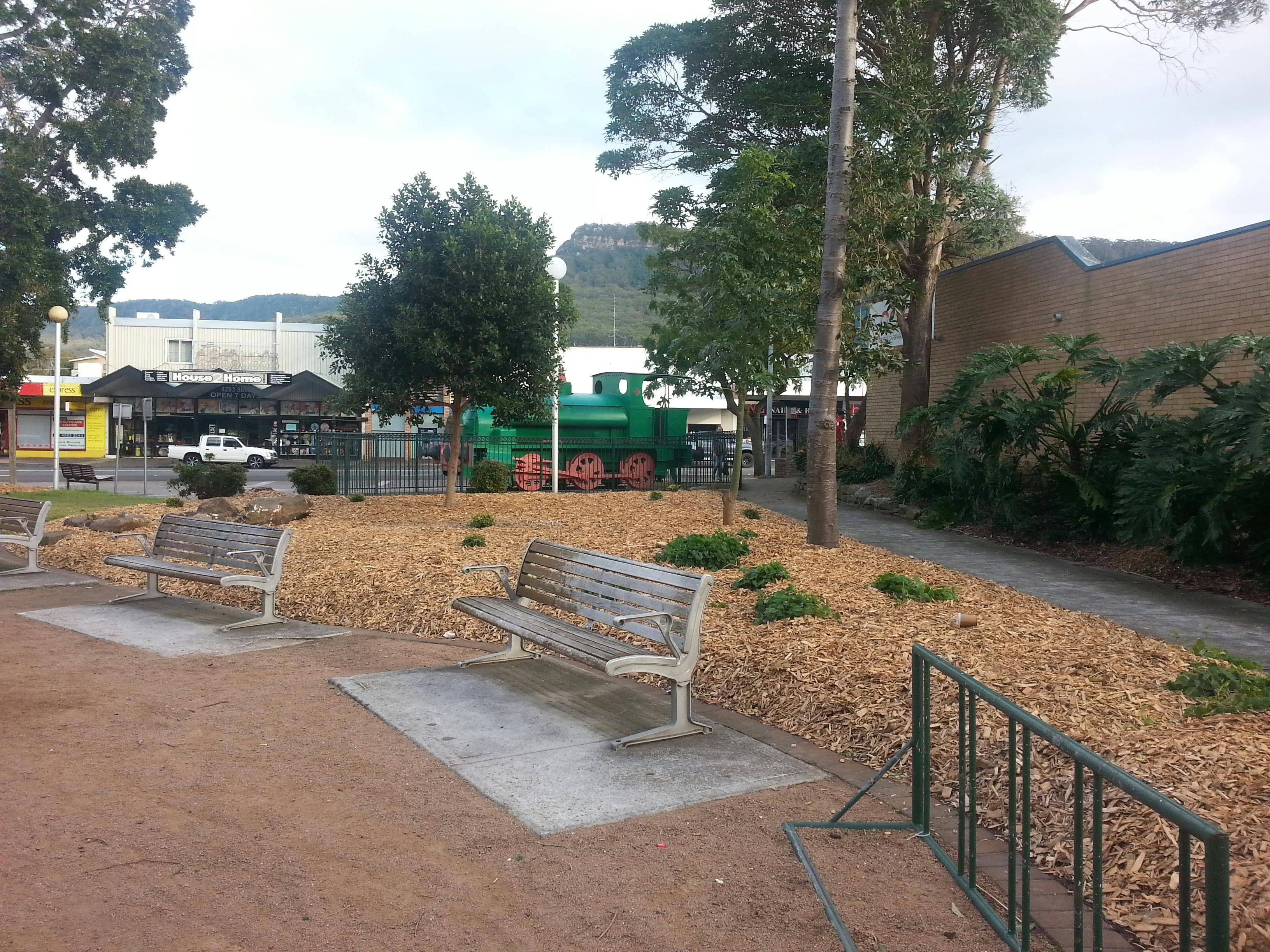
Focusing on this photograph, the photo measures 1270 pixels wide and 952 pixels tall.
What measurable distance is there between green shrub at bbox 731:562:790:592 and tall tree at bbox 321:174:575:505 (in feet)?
23.7

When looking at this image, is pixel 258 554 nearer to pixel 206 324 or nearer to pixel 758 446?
pixel 758 446

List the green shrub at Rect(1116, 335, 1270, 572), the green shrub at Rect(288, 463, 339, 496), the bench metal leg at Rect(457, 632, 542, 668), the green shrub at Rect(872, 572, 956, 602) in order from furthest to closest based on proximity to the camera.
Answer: the green shrub at Rect(288, 463, 339, 496) → the green shrub at Rect(1116, 335, 1270, 572) → the green shrub at Rect(872, 572, 956, 602) → the bench metal leg at Rect(457, 632, 542, 668)

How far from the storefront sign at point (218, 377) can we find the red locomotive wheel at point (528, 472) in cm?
2713

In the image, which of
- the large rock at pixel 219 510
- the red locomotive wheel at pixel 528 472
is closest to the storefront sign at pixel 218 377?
the red locomotive wheel at pixel 528 472

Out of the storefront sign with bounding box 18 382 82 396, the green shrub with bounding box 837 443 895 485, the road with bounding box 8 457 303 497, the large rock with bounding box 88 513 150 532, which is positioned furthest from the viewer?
the storefront sign with bounding box 18 382 82 396

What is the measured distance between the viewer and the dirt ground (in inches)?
122

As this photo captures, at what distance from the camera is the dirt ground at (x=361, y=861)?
310 centimetres

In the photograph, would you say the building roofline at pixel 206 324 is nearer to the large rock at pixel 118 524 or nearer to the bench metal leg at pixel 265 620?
the large rock at pixel 118 524

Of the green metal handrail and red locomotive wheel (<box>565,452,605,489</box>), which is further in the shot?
red locomotive wheel (<box>565,452,605,489</box>)

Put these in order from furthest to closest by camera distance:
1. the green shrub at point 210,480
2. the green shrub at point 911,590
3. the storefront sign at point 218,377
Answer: the storefront sign at point 218,377
the green shrub at point 210,480
the green shrub at point 911,590

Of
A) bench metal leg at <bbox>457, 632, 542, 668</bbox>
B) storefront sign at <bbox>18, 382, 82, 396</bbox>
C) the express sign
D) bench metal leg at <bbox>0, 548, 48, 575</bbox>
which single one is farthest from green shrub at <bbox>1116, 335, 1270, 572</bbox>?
storefront sign at <bbox>18, 382, 82, 396</bbox>

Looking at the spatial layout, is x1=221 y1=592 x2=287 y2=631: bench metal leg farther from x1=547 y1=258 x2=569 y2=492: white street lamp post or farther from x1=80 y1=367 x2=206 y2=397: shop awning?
x1=80 y1=367 x2=206 y2=397: shop awning

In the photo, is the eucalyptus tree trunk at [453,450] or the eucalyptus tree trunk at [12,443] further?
the eucalyptus tree trunk at [12,443]

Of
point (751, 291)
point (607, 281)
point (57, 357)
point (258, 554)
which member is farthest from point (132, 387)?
point (607, 281)
